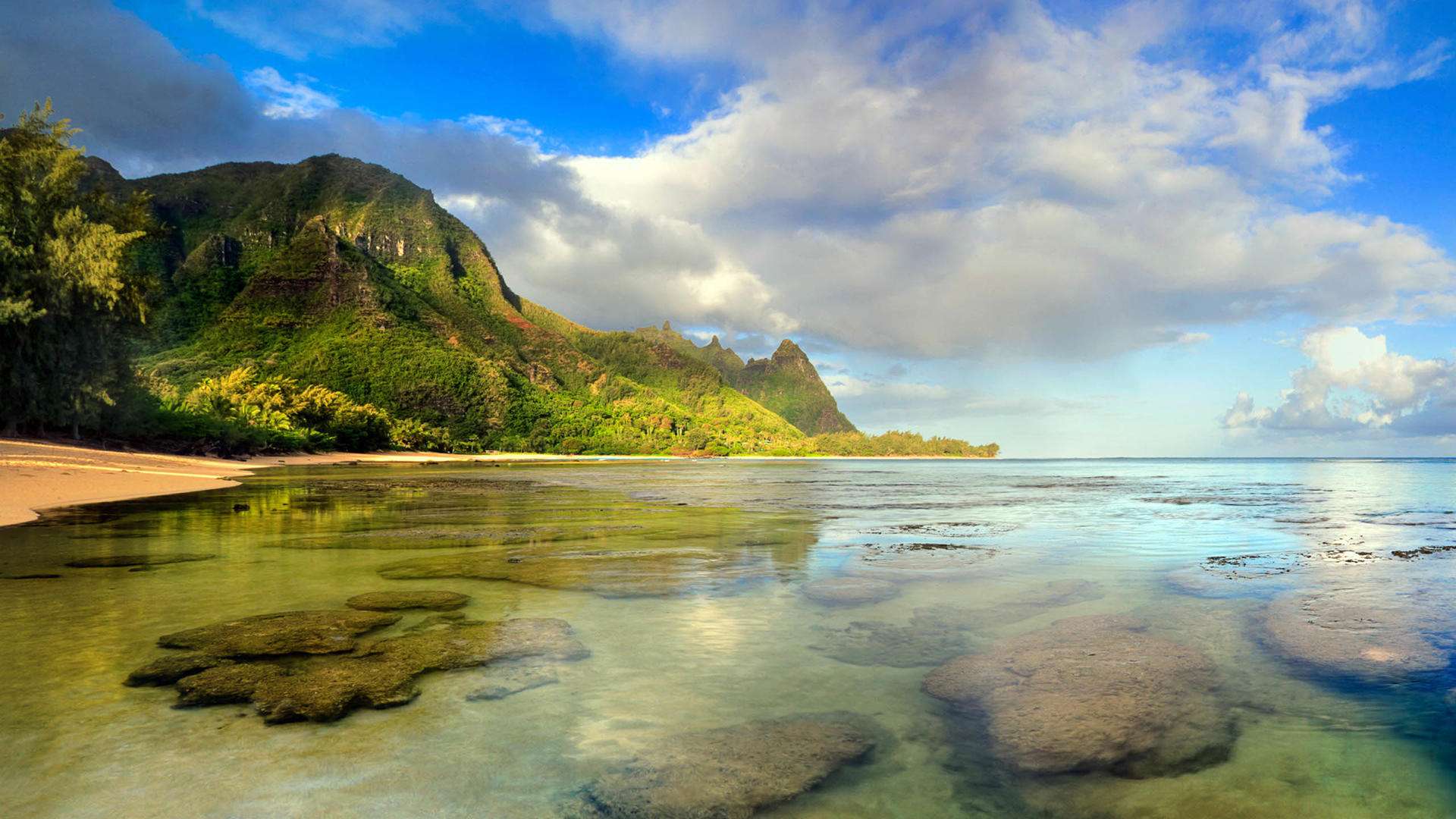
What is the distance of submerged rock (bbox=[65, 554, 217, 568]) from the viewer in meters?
10.6

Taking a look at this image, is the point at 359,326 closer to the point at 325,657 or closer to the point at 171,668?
the point at 171,668

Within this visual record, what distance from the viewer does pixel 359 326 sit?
126 meters

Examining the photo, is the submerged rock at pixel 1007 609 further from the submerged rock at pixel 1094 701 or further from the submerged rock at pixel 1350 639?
the submerged rock at pixel 1350 639

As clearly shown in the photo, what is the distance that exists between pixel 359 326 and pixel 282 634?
13484cm

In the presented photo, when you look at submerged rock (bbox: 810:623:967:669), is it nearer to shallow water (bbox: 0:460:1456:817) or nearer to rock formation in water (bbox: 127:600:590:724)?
shallow water (bbox: 0:460:1456:817)

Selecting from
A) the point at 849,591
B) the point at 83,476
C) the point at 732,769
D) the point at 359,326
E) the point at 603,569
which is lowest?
the point at 83,476

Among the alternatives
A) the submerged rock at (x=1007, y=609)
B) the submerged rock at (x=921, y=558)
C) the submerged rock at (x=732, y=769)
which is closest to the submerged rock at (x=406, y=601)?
the submerged rock at (x=732, y=769)

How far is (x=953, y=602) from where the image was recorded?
9.07 meters

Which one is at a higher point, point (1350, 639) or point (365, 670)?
point (1350, 639)

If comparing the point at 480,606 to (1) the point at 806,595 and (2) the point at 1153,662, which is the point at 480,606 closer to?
(1) the point at 806,595

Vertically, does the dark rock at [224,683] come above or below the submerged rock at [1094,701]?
below

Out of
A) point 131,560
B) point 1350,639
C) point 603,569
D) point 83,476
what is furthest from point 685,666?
point 83,476

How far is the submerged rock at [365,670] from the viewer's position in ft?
16.6

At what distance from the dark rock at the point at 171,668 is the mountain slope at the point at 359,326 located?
9880cm
